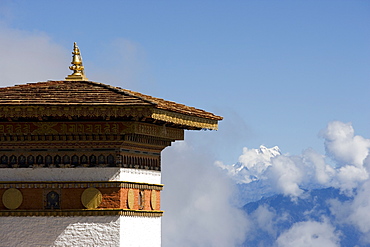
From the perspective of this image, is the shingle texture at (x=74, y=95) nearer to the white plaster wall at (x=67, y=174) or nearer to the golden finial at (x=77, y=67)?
the golden finial at (x=77, y=67)

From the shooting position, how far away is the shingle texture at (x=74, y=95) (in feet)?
44.4

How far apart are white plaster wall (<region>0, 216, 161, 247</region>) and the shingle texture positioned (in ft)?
5.32

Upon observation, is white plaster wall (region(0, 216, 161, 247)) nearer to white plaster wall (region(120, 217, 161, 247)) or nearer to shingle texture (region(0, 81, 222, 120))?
white plaster wall (region(120, 217, 161, 247))

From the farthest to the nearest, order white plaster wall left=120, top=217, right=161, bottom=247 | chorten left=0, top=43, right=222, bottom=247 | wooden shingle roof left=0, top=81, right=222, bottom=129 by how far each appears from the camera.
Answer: white plaster wall left=120, top=217, right=161, bottom=247 < chorten left=0, top=43, right=222, bottom=247 < wooden shingle roof left=0, top=81, right=222, bottom=129

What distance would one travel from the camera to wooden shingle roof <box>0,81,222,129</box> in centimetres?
1350

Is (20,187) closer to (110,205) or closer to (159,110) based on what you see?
(110,205)

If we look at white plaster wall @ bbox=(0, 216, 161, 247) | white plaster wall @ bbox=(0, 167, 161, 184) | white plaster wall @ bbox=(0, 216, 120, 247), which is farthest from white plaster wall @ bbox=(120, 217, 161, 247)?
white plaster wall @ bbox=(0, 167, 161, 184)

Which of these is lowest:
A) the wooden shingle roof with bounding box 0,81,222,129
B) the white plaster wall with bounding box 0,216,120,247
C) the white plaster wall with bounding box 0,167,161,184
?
the white plaster wall with bounding box 0,216,120,247

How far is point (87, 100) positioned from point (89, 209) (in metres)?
1.50

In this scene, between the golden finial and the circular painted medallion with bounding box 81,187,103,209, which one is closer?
the circular painted medallion with bounding box 81,187,103,209

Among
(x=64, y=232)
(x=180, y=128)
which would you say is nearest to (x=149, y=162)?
(x=180, y=128)

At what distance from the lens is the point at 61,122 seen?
1401 centimetres

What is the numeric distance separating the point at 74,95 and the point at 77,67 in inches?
51.3

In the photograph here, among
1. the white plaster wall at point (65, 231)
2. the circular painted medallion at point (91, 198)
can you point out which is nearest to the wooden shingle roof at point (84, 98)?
the circular painted medallion at point (91, 198)
